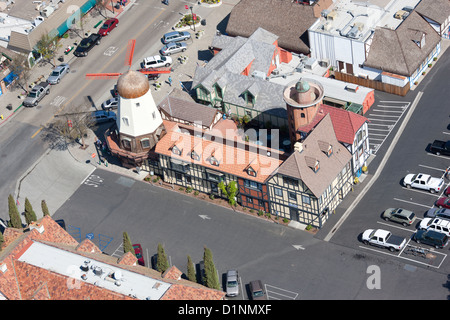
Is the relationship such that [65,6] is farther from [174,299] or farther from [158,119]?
[174,299]

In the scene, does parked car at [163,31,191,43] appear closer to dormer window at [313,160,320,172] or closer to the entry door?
the entry door

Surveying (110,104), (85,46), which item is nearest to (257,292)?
(110,104)

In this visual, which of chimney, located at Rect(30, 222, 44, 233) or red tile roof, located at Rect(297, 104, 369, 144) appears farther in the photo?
red tile roof, located at Rect(297, 104, 369, 144)

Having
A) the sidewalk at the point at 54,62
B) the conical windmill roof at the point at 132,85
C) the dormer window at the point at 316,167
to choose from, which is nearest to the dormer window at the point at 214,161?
the conical windmill roof at the point at 132,85

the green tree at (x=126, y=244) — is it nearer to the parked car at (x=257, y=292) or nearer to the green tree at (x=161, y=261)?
the green tree at (x=161, y=261)

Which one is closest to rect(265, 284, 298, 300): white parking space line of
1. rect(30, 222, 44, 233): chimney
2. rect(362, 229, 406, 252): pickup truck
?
rect(362, 229, 406, 252): pickup truck
